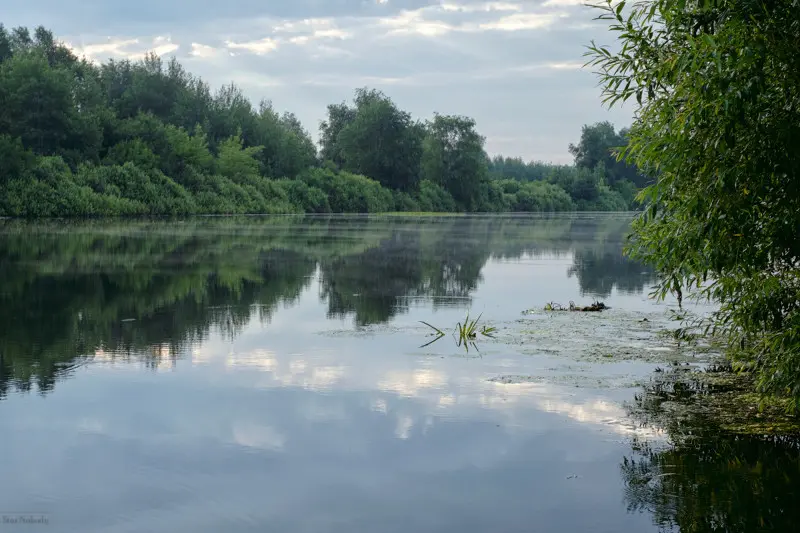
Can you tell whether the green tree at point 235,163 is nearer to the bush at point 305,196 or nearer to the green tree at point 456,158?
the bush at point 305,196

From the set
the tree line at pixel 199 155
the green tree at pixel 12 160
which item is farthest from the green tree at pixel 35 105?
the green tree at pixel 12 160

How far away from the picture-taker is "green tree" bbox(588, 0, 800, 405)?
8.98m

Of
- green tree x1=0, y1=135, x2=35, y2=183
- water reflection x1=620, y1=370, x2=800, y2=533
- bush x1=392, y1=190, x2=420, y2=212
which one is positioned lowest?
water reflection x1=620, y1=370, x2=800, y2=533

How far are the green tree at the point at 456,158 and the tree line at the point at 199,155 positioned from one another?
198mm

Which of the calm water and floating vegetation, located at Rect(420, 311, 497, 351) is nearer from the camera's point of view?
the calm water

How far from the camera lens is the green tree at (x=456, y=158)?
152250mm

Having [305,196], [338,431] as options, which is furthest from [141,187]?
[338,431]

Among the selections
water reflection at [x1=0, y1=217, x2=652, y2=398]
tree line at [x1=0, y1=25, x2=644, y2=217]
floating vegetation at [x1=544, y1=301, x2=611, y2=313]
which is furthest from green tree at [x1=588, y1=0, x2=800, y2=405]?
tree line at [x1=0, y1=25, x2=644, y2=217]

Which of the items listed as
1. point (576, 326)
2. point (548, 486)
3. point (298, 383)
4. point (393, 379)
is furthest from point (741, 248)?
point (576, 326)

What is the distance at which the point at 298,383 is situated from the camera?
12.2 meters

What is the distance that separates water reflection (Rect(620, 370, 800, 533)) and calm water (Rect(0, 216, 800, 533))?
0.09 feet

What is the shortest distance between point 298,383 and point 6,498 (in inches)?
197

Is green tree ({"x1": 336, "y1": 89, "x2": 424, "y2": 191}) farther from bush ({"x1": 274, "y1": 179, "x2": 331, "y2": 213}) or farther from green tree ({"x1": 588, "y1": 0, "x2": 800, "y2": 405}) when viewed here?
green tree ({"x1": 588, "y1": 0, "x2": 800, "y2": 405})

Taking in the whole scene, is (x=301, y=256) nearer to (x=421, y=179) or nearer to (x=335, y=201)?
(x=335, y=201)
